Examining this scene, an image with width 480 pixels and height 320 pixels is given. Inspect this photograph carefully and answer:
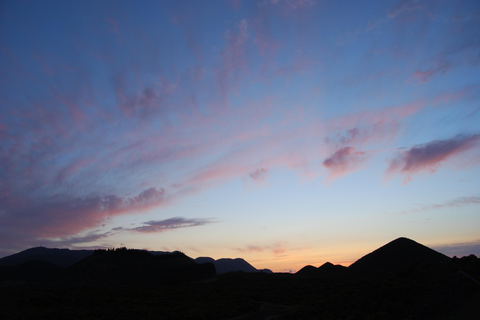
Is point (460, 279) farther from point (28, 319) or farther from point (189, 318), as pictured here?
point (28, 319)

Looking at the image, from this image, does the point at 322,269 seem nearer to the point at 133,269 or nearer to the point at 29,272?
the point at 133,269

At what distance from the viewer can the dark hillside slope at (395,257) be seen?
220ft

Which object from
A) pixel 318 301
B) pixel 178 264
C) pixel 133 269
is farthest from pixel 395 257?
pixel 133 269

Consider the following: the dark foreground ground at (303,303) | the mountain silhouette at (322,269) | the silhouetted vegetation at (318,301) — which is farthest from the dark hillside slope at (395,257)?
the dark foreground ground at (303,303)

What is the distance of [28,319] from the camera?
30.5 metres

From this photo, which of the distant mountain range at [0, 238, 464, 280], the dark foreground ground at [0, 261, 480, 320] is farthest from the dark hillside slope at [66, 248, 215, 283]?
the dark foreground ground at [0, 261, 480, 320]

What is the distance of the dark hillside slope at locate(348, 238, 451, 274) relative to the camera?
6699cm

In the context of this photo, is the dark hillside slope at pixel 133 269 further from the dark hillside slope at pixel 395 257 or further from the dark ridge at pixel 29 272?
the dark hillside slope at pixel 395 257

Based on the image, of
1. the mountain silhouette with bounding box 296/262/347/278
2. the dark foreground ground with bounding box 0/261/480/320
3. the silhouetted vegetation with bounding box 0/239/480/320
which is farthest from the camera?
the mountain silhouette with bounding box 296/262/347/278

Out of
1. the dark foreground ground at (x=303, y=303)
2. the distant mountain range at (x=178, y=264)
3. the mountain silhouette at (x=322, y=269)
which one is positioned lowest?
the dark foreground ground at (x=303, y=303)

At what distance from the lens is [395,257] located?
71375 millimetres

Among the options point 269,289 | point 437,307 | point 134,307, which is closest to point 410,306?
point 437,307

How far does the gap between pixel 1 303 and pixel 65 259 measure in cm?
18266

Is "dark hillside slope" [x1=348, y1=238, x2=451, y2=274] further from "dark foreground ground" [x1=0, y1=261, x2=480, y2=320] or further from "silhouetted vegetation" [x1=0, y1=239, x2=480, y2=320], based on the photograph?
"dark foreground ground" [x1=0, y1=261, x2=480, y2=320]
